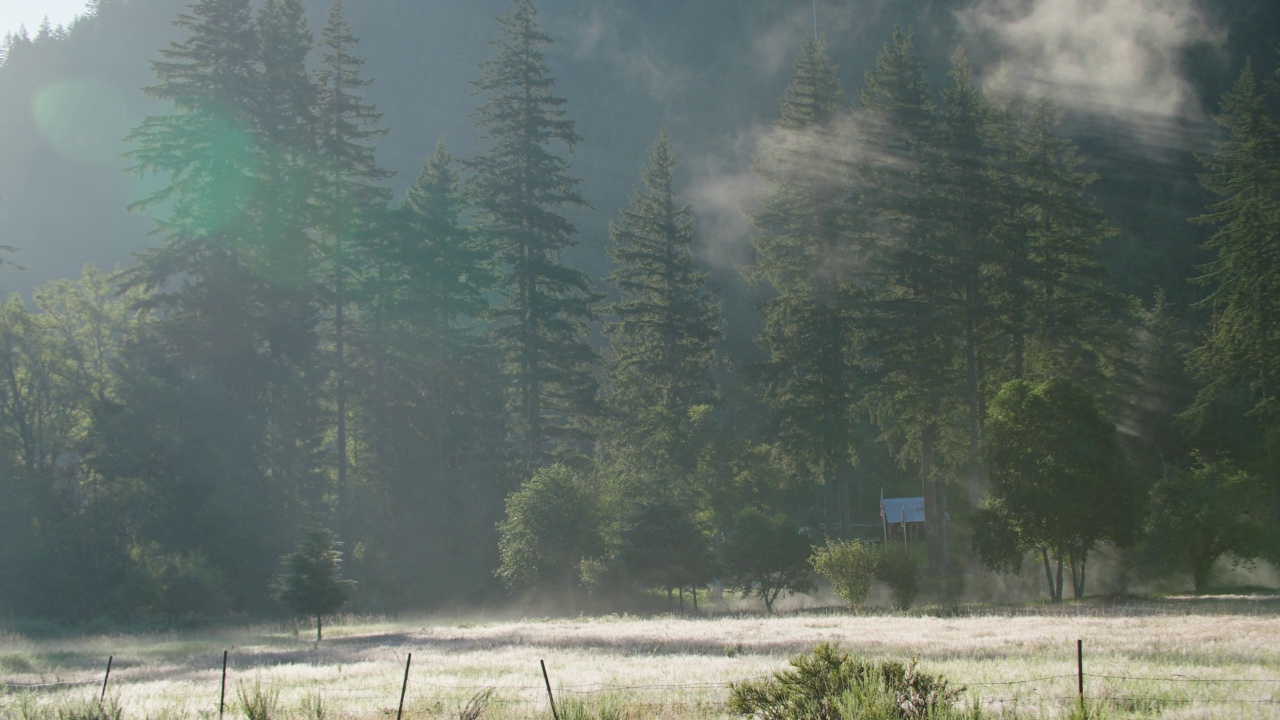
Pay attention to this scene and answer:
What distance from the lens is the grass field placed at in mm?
11523

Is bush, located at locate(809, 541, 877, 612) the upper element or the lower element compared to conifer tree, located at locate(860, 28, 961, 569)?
lower

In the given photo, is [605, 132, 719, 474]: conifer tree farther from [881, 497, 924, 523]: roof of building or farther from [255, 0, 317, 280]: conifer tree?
A: [881, 497, 924, 523]: roof of building

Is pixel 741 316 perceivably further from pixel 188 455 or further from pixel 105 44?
pixel 105 44

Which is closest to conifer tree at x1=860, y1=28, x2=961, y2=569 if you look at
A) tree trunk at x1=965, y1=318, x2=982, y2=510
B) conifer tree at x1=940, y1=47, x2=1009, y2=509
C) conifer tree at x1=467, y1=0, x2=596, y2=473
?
conifer tree at x1=940, y1=47, x2=1009, y2=509

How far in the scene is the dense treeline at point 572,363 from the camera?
3962 cm

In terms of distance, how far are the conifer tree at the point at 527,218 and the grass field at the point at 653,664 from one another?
23.1 metres

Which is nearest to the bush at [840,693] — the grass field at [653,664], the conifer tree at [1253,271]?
the grass field at [653,664]

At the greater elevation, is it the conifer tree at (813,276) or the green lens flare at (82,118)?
the green lens flare at (82,118)

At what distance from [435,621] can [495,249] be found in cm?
2179

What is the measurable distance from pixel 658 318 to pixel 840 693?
45.5 m

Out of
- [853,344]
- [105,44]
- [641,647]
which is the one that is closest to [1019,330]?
[853,344]

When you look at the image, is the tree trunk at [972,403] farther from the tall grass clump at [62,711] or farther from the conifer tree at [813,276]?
the tall grass clump at [62,711]

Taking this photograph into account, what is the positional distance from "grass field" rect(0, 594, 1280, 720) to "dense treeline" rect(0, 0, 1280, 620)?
8.01 meters

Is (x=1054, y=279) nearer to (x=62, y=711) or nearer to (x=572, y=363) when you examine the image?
(x=572, y=363)
